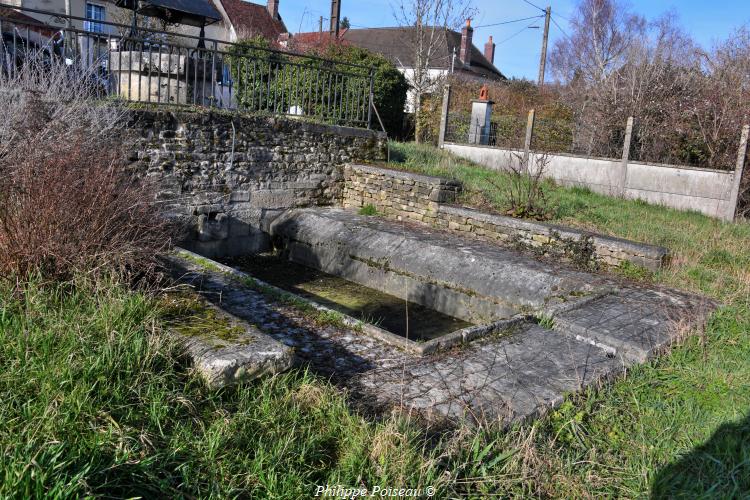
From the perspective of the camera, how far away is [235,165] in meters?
8.97

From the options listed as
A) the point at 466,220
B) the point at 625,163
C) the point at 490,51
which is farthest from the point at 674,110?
the point at 490,51

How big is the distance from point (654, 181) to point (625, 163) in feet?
2.29

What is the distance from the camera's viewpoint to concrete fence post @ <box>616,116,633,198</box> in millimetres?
11766

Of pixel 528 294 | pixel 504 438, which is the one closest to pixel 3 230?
pixel 504 438

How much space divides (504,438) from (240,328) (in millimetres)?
1698

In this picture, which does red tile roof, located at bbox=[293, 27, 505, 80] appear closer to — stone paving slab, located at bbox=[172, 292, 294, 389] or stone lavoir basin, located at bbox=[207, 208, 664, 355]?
stone lavoir basin, located at bbox=[207, 208, 664, 355]

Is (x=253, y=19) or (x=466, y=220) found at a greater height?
(x=253, y=19)

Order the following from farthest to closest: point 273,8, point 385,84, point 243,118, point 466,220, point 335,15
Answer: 1. point 273,8
2. point 335,15
3. point 385,84
4. point 243,118
5. point 466,220

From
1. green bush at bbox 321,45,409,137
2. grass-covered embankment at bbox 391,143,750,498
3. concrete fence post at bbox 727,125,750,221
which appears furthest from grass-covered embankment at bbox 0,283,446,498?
green bush at bbox 321,45,409,137

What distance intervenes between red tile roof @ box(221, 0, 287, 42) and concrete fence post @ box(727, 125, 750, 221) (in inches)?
1043

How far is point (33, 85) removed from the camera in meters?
6.29

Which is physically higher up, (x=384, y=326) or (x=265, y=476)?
(x=265, y=476)

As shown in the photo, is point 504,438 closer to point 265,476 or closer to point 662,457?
point 662,457

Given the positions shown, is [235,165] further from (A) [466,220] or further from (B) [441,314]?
(B) [441,314]
